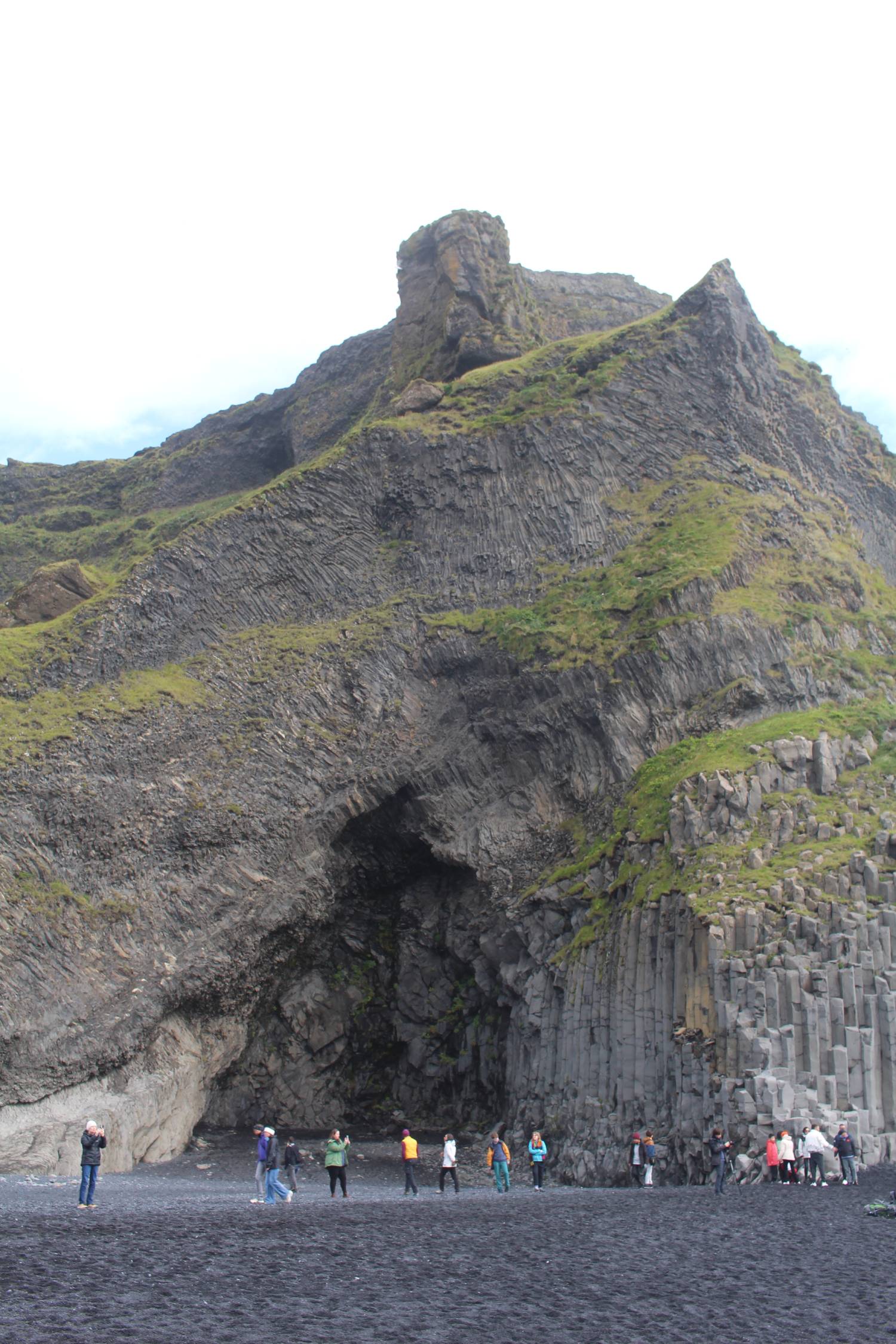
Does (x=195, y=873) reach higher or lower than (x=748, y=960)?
higher

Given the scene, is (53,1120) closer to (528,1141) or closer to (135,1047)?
(135,1047)

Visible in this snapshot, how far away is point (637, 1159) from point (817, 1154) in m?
4.95

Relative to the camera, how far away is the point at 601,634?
140 ft

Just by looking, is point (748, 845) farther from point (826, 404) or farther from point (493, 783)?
point (826, 404)

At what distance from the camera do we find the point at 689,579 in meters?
42.3

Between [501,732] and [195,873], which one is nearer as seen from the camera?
[195,873]

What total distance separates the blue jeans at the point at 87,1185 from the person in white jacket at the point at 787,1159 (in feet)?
43.7

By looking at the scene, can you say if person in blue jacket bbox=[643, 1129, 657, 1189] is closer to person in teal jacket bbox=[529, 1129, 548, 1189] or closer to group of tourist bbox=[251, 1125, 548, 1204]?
group of tourist bbox=[251, 1125, 548, 1204]

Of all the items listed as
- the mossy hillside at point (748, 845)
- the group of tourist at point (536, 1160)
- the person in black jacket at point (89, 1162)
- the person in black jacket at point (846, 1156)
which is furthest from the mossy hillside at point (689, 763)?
the person in black jacket at point (89, 1162)

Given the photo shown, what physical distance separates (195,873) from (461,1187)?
576 inches

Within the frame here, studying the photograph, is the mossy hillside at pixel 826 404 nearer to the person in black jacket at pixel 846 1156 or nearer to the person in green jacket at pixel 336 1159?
the person in black jacket at pixel 846 1156

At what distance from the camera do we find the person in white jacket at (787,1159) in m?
24.2

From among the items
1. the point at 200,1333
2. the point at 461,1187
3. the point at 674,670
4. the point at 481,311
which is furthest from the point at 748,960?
the point at 481,311

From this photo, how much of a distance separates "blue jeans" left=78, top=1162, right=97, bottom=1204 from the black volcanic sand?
435 millimetres
